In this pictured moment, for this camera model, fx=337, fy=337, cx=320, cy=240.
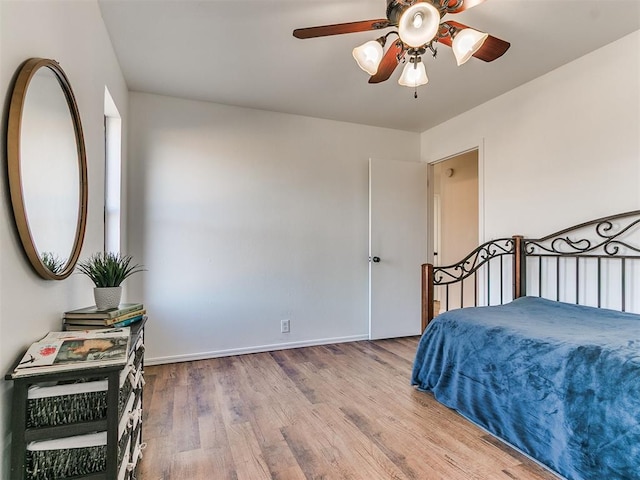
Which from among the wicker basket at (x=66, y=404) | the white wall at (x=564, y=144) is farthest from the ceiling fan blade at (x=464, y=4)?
the wicker basket at (x=66, y=404)

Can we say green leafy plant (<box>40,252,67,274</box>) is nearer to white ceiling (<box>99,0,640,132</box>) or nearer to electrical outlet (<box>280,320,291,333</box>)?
white ceiling (<box>99,0,640,132</box>)

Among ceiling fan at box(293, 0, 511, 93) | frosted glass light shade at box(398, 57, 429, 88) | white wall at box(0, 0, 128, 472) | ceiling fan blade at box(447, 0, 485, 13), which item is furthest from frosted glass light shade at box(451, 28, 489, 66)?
white wall at box(0, 0, 128, 472)

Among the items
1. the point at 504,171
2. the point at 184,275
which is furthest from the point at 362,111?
the point at 184,275

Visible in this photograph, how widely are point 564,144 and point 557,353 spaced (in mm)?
1693

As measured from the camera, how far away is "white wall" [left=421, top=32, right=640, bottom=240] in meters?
2.16

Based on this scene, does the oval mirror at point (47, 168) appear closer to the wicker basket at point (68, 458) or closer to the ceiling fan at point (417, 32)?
the wicker basket at point (68, 458)

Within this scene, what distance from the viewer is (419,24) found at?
4.99ft

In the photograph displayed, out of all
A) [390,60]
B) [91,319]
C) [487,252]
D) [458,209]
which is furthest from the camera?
[458,209]

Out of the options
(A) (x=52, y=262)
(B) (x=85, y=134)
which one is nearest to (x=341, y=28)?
(B) (x=85, y=134)

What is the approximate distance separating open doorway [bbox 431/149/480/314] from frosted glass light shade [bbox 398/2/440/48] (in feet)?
10.6

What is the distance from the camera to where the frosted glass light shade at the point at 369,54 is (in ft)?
5.56

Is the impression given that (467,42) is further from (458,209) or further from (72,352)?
(458,209)

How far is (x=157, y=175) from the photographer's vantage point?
9.86ft

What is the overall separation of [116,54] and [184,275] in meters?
1.78
